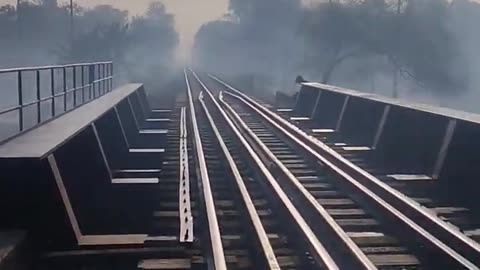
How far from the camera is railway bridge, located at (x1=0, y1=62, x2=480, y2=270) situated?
21.6 ft

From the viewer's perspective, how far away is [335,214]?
827cm

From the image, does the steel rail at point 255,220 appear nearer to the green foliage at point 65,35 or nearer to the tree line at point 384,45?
the tree line at point 384,45

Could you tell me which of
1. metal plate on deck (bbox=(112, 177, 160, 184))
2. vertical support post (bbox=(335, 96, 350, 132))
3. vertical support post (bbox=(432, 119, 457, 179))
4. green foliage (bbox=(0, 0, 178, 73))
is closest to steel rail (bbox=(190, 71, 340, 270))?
metal plate on deck (bbox=(112, 177, 160, 184))

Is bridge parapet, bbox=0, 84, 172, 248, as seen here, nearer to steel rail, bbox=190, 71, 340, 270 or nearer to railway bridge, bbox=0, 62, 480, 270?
railway bridge, bbox=0, 62, 480, 270

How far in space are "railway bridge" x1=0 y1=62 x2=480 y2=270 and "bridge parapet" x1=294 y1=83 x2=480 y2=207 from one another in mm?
29

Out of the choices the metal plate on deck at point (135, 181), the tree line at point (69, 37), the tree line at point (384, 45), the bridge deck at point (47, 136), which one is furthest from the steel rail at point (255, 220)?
the tree line at point (69, 37)

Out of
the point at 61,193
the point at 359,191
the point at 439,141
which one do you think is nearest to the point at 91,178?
the point at 61,193

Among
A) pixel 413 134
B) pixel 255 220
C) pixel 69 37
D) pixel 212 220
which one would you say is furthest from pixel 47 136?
pixel 69 37

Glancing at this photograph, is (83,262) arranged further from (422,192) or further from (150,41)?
(150,41)

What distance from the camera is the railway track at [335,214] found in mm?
6460

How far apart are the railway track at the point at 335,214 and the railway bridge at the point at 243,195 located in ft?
0.08

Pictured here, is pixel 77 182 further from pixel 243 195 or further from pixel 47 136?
pixel 243 195

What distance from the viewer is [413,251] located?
6867mm

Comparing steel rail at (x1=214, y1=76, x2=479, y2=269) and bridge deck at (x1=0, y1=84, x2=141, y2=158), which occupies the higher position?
bridge deck at (x1=0, y1=84, x2=141, y2=158)
